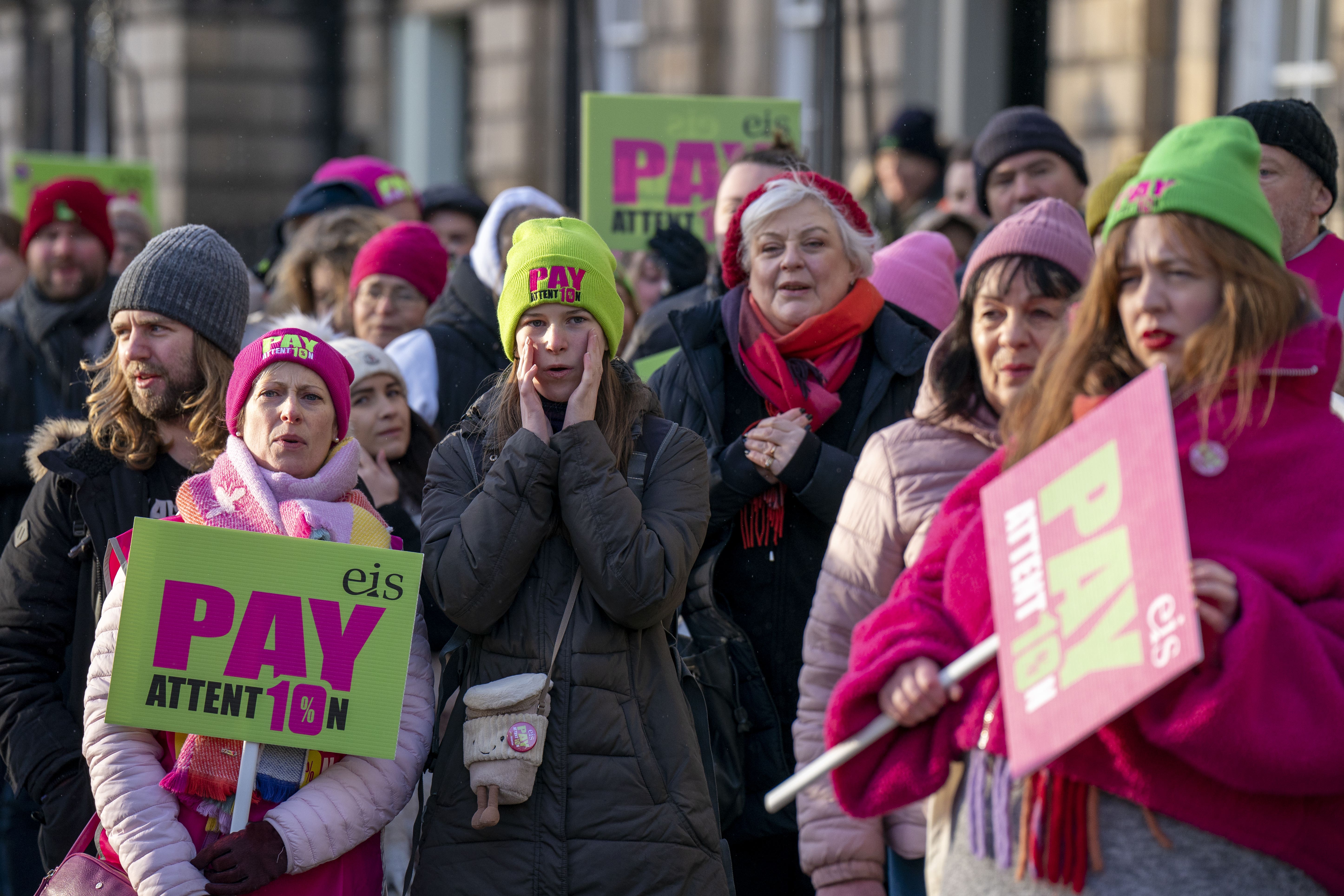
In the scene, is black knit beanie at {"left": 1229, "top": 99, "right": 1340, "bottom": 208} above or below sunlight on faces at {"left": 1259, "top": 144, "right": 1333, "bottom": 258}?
above

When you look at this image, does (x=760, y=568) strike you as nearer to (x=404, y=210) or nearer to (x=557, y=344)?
(x=557, y=344)

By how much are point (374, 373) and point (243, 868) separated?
184 cm

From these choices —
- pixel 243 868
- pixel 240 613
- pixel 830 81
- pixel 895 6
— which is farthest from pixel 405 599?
pixel 895 6

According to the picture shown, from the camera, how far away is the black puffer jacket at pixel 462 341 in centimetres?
527

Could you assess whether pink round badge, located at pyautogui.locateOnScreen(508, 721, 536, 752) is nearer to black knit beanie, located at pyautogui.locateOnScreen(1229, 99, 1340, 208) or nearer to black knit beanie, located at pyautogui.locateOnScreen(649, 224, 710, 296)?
black knit beanie, located at pyautogui.locateOnScreen(1229, 99, 1340, 208)

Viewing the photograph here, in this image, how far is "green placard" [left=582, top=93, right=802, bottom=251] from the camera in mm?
6652

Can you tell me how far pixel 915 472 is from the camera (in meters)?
2.90

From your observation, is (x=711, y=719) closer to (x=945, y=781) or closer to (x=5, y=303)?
(x=945, y=781)

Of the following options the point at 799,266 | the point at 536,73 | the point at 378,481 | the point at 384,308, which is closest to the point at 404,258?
the point at 384,308

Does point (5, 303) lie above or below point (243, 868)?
above

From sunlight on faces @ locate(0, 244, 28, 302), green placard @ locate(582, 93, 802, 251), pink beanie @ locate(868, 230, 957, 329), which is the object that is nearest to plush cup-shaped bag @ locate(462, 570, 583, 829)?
pink beanie @ locate(868, 230, 957, 329)

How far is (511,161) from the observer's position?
53.0 ft

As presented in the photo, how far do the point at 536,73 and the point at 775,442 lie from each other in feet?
41.6

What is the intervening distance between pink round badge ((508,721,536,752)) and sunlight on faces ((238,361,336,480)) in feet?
2.49
